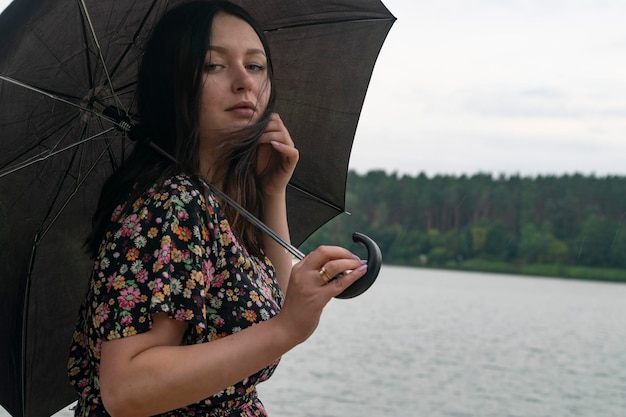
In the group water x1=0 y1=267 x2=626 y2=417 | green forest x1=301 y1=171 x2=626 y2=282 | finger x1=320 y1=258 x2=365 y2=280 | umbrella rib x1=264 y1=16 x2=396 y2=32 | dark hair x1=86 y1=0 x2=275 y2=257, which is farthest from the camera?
green forest x1=301 y1=171 x2=626 y2=282

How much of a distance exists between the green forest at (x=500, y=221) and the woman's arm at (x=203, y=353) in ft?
201

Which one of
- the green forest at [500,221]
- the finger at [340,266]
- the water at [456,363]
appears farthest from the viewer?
the green forest at [500,221]

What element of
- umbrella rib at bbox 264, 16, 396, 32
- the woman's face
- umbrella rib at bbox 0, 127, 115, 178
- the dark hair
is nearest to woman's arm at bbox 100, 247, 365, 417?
the dark hair

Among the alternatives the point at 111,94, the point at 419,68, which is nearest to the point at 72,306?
the point at 111,94

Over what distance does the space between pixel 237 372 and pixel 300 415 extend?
50.4ft

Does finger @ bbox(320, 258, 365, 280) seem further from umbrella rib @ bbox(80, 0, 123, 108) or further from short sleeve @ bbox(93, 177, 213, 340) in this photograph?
umbrella rib @ bbox(80, 0, 123, 108)

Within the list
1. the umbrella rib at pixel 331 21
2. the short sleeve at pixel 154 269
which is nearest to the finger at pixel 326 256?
the short sleeve at pixel 154 269

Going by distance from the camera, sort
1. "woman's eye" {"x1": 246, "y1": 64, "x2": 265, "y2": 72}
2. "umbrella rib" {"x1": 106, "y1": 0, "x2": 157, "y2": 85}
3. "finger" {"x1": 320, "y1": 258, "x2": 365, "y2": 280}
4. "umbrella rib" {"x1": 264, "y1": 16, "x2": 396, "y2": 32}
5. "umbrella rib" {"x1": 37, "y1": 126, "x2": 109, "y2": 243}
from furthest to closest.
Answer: "umbrella rib" {"x1": 264, "y1": 16, "x2": 396, "y2": 32}
"umbrella rib" {"x1": 37, "y1": 126, "x2": 109, "y2": 243}
"umbrella rib" {"x1": 106, "y1": 0, "x2": 157, "y2": 85}
"woman's eye" {"x1": 246, "y1": 64, "x2": 265, "y2": 72}
"finger" {"x1": 320, "y1": 258, "x2": 365, "y2": 280}

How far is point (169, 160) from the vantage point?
1980 mm

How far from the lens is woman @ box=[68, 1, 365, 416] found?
5.48ft

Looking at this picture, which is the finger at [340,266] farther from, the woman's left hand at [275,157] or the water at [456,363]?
the water at [456,363]

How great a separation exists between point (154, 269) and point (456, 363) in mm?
24802

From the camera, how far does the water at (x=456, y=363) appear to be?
19.5 m

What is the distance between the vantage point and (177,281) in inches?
67.5
